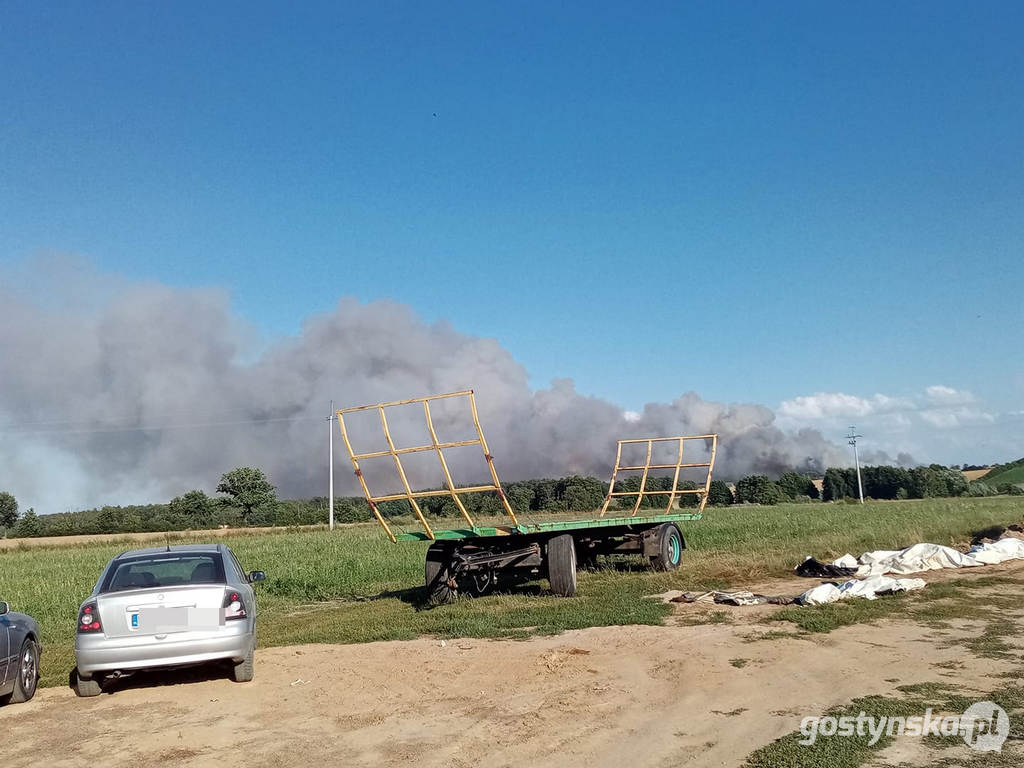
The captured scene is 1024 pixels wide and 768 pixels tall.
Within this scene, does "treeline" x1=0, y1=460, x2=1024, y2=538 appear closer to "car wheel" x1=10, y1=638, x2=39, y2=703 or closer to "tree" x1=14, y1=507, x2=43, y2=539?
"tree" x1=14, y1=507, x2=43, y2=539

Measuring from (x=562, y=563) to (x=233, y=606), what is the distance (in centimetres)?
663

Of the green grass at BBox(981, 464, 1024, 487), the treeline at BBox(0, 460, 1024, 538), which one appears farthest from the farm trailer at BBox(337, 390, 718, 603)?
the green grass at BBox(981, 464, 1024, 487)

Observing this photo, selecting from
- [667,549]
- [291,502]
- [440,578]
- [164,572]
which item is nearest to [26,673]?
[164,572]

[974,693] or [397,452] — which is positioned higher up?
[397,452]

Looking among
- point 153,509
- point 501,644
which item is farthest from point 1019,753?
point 153,509

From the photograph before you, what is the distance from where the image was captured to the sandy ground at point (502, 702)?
5945mm

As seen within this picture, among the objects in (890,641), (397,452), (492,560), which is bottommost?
(890,641)

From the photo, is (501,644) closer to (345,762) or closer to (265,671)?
(265,671)

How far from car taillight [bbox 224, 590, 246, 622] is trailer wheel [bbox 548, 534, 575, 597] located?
6.42 meters

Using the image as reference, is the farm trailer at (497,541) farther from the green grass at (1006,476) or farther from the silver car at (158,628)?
the green grass at (1006,476)

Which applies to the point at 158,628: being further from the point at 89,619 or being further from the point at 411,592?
the point at 411,592

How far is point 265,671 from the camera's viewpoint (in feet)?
30.6

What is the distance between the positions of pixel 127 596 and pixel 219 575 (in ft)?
2.97

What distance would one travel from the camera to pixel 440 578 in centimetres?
1390
